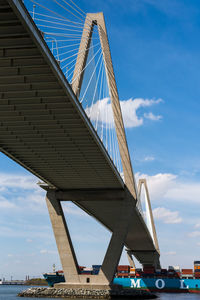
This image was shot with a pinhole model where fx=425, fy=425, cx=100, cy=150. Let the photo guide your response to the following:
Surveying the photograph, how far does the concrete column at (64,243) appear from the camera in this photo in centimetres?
4028

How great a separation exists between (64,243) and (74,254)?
1470 mm

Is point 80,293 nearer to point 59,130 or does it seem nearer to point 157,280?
point 59,130

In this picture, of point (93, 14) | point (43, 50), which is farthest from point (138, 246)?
point (43, 50)

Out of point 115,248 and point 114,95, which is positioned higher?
point 114,95

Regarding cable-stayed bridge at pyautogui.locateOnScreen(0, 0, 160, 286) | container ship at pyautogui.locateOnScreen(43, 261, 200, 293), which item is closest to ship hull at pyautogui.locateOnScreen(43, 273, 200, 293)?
container ship at pyautogui.locateOnScreen(43, 261, 200, 293)

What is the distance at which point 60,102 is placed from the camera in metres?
22.8

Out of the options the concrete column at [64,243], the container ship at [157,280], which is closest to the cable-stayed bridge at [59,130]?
the concrete column at [64,243]

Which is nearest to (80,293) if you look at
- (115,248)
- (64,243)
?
(64,243)

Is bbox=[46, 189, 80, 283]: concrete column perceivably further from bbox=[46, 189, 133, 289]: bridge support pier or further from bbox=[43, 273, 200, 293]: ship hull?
bbox=[43, 273, 200, 293]: ship hull

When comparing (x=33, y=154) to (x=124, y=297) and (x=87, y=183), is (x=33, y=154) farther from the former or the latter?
(x=124, y=297)

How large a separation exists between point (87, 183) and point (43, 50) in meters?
25.3

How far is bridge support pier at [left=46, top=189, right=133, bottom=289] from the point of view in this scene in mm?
39562

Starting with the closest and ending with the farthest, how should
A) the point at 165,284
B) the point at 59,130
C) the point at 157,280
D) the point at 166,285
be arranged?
1. the point at 59,130
2. the point at 166,285
3. the point at 165,284
4. the point at 157,280

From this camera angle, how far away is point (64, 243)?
40688mm
